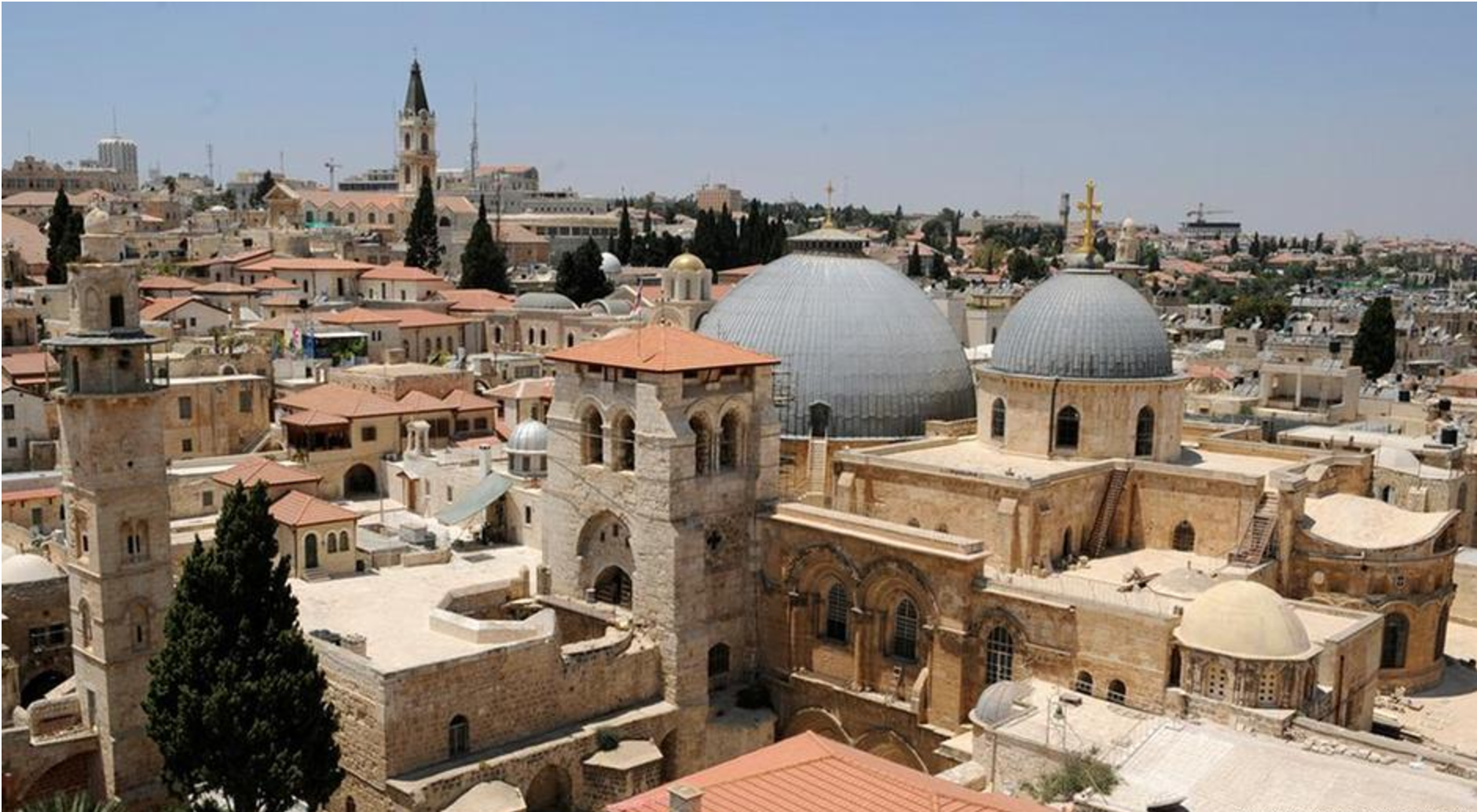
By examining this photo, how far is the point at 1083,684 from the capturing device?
69.8 ft

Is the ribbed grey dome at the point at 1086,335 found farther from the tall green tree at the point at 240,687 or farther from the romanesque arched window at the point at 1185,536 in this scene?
the tall green tree at the point at 240,687

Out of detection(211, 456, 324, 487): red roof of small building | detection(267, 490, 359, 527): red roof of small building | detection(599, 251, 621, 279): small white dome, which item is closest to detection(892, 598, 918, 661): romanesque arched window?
detection(267, 490, 359, 527): red roof of small building

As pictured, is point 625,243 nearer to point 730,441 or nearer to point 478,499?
point 478,499

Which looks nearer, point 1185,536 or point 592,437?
point 592,437

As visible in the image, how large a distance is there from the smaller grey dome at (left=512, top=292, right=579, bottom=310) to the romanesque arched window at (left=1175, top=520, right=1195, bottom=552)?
35.4 meters

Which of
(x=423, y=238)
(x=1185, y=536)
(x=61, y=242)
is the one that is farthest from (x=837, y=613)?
→ (x=423, y=238)

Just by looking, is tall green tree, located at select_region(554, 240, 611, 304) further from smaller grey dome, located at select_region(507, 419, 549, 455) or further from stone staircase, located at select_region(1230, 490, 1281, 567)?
stone staircase, located at select_region(1230, 490, 1281, 567)

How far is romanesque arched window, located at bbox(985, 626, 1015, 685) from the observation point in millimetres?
22047

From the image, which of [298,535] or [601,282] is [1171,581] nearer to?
[298,535]

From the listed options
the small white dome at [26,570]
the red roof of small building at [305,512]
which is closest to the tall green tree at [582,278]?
the red roof of small building at [305,512]

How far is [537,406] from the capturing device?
38750 mm

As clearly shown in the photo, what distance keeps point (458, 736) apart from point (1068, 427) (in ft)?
42.8

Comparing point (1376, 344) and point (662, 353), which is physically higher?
point (662, 353)

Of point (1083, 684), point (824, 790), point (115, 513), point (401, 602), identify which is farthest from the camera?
point (401, 602)
